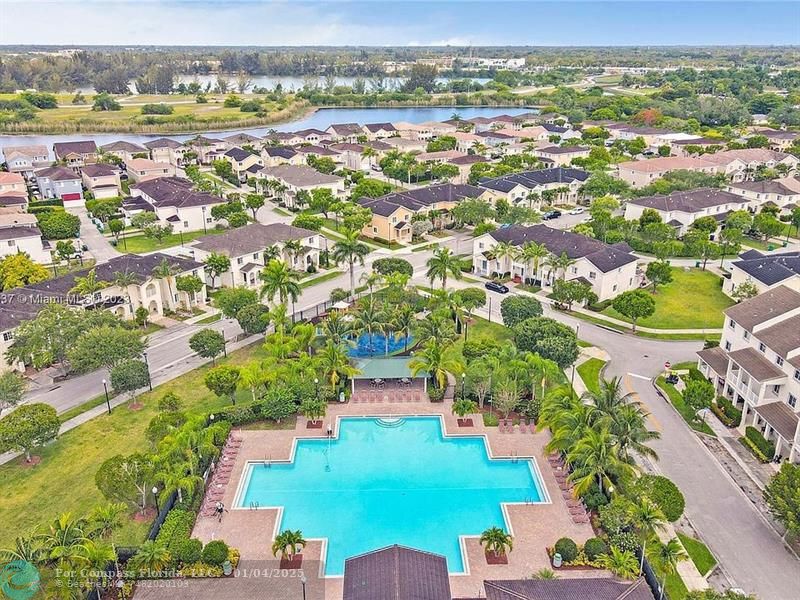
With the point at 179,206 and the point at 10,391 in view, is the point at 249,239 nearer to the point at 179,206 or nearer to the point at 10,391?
the point at 179,206

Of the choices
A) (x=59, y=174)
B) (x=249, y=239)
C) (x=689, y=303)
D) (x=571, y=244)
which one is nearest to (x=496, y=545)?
(x=689, y=303)

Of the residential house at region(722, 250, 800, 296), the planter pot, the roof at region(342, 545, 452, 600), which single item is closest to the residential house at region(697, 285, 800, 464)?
the residential house at region(722, 250, 800, 296)

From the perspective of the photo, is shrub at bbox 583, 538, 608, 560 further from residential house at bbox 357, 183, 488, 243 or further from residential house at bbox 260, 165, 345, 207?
residential house at bbox 260, 165, 345, 207

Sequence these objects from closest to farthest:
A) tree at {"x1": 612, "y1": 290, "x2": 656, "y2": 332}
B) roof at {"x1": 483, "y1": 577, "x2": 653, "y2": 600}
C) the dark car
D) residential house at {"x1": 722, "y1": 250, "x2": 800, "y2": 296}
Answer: roof at {"x1": 483, "y1": 577, "x2": 653, "y2": 600} < tree at {"x1": 612, "y1": 290, "x2": 656, "y2": 332} < residential house at {"x1": 722, "y1": 250, "x2": 800, "y2": 296} < the dark car

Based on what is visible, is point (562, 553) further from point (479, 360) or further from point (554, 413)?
point (479, 360)

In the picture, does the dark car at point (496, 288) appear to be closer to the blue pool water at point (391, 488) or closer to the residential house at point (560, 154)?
the blue pool water at point (391, 488)

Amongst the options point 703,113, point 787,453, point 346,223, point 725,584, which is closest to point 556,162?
point 346,223
